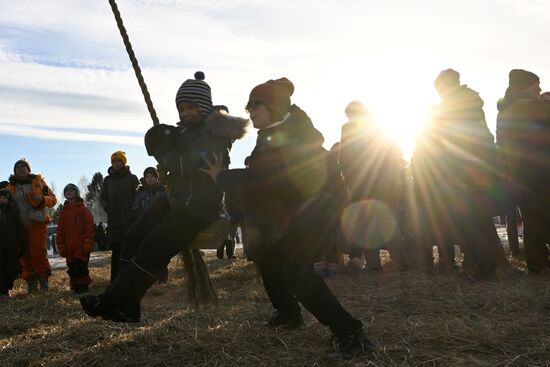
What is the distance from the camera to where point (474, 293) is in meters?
5.43

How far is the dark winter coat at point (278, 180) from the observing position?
3531 millimetres

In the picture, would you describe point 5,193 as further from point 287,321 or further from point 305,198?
point 305,198

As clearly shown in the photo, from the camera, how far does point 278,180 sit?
11.6 ft

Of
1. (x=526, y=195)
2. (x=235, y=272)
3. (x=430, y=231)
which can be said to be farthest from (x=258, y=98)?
(x=235, y=272)

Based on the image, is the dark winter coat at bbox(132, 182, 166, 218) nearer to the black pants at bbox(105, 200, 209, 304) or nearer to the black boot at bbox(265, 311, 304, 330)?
the black boot at bbox(265, 311, 304, 330)

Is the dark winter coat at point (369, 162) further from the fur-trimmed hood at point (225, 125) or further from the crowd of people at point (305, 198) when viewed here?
the fur-trimmed hood at point (225, 125)

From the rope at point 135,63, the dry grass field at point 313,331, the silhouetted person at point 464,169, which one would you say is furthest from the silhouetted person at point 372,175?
the rope at point 135,63

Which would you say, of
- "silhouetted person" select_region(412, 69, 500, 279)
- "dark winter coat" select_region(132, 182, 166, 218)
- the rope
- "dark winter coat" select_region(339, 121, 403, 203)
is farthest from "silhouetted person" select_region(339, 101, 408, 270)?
the rope

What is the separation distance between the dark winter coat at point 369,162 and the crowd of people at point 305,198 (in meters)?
0.01

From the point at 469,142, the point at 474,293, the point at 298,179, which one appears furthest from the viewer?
the point at 469,142

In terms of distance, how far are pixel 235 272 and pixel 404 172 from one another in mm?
3081

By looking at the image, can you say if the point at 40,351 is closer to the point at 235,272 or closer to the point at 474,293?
the point at 474,293

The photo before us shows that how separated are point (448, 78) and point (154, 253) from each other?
14.2ft

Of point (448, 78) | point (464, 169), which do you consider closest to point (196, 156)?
point (464, 169)
